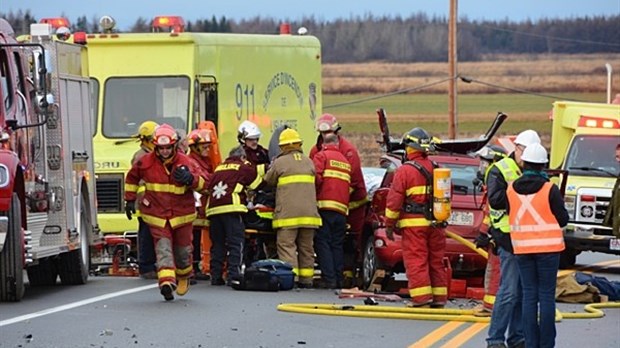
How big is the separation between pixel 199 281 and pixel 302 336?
546cm

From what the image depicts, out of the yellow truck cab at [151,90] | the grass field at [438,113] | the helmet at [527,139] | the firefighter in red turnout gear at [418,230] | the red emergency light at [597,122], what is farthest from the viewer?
the grass field at [438,113]

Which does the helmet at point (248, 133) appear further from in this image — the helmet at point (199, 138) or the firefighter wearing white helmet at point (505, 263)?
the firefighter wearing white helmet at point (505, 263)

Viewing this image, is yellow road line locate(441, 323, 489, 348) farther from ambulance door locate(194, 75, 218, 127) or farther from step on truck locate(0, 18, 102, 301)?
ambulance door locate(194, 75, 218, 127)

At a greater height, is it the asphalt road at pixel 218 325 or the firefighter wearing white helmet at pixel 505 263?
Answer: the firefighter wearing white helmet at pixel 505 263

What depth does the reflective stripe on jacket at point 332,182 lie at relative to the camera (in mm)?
17766

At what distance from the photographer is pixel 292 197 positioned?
17.5 metres

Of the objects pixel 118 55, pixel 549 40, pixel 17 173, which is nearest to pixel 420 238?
pixel 17 173

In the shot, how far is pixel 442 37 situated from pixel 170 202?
108m

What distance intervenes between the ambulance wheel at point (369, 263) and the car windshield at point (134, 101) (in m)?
4.63

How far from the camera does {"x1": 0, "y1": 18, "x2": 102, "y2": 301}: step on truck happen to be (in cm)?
1493

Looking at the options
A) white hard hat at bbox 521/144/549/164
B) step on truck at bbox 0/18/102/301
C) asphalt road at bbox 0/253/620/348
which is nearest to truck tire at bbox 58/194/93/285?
step on truck at bbox 0/18/102/301

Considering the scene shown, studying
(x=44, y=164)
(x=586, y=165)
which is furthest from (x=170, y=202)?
(x=586, y=165)

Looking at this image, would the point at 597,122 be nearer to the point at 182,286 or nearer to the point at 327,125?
the point at 327,125

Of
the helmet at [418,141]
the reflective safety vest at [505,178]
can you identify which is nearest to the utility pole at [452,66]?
the helmet at [418,141]
